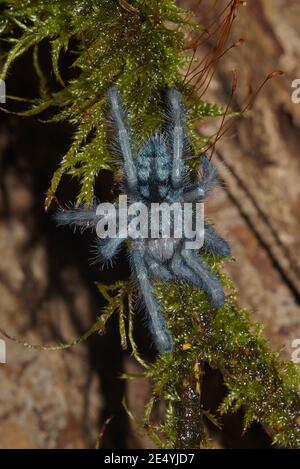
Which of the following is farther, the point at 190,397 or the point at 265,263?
the point at 265,263

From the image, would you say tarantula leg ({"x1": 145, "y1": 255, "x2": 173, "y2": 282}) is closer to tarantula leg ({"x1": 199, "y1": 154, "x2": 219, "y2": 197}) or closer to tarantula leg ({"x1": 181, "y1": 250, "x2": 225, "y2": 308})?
tarantula leg ({"x1": 181, "y1": 250, "x2": 225, "y2": 308})

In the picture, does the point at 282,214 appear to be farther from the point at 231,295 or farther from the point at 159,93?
the point at 159,93

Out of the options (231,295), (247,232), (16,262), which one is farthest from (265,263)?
(16,262)

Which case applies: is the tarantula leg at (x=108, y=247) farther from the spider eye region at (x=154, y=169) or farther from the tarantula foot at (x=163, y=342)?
the tarantula foot at (x=163, y=342)

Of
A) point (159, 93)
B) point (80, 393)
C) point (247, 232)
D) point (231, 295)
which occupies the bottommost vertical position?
point (80, 393)

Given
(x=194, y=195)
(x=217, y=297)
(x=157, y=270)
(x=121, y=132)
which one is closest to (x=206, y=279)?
(x=217, y=297)

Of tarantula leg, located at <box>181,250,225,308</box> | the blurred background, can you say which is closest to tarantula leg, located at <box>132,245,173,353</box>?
tarantula leg, located at <box>181,250,225,308</box>

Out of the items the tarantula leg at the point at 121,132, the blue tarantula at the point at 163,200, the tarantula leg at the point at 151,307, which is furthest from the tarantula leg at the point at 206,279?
the tarantula leg at the point at 121,132
